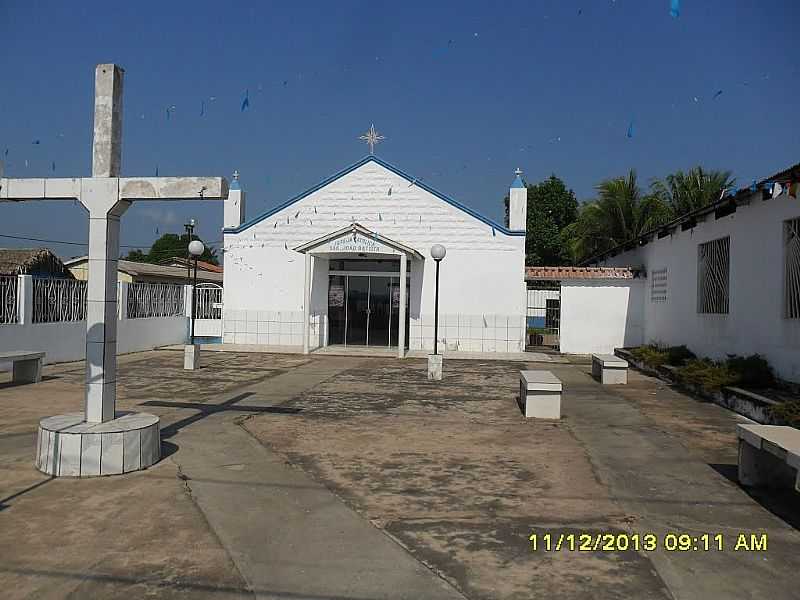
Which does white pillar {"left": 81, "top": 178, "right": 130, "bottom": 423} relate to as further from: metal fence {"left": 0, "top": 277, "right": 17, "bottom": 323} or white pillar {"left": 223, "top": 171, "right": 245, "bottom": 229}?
white pillar {"left": 223, "top": 171, "right": 245, "bottom": 229}

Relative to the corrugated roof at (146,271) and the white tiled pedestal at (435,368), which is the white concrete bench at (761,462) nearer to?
the white tiled pedestal at (435,368)

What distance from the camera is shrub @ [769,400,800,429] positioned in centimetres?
779

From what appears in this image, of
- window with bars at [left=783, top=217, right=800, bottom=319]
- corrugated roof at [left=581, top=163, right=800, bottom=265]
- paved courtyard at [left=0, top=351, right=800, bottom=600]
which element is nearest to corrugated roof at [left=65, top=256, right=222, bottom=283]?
corrugated roof at [left=581, top=163, right=800, bottom=265]

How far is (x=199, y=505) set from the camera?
17.4 ft

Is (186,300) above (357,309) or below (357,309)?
above

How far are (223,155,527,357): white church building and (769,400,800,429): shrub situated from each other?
11959 mm

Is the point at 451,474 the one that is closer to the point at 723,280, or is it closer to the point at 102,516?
the point at 102,516

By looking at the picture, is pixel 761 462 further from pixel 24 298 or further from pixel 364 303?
pixel 364 303

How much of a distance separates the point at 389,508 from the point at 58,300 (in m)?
12.7

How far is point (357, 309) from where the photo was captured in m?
21.1

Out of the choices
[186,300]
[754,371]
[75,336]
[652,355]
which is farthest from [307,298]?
[754,371]

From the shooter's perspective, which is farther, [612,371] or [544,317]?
[544,317]

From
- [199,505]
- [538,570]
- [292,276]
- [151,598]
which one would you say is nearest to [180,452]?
[199,505]

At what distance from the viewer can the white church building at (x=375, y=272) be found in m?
20.3
